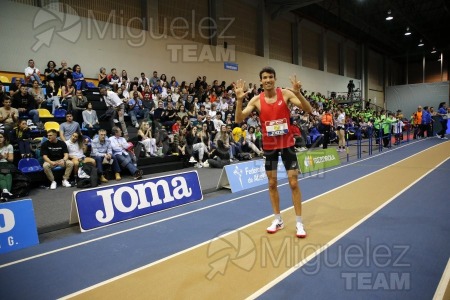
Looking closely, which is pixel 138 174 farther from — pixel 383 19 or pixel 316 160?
pixel 383 19

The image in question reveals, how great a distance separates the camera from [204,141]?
979 centimetres

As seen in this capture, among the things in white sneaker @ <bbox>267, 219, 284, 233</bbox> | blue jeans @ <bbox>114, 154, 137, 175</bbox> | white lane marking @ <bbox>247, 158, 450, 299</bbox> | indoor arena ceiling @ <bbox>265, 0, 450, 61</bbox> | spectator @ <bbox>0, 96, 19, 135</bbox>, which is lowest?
white lane marking @ <bbox>247, 158, 450, 299</bbox>

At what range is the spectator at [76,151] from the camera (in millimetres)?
6703

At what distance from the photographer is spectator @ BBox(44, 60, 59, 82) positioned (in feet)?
30.3

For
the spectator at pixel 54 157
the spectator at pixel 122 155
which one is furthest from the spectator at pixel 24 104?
the spectator at pixel 122 155

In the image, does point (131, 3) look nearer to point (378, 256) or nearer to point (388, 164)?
point (388, 164)

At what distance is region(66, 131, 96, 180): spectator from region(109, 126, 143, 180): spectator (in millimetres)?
667

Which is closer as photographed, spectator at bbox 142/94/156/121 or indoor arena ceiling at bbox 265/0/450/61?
spectator at bbox 142/94/156/121

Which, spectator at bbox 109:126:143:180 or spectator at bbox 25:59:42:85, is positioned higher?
spectator at bbox 25:59:42:85

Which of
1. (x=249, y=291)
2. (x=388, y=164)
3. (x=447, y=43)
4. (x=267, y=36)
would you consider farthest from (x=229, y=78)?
(x=447, y=43)

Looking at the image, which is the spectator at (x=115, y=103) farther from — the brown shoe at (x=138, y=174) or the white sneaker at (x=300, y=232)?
the white sneaker at (x=300, y=232)

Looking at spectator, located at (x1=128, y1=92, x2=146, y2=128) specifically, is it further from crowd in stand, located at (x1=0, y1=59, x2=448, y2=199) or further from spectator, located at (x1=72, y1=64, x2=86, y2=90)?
spectator, located at (x1=72, y1=64, x2=86, y2=90)

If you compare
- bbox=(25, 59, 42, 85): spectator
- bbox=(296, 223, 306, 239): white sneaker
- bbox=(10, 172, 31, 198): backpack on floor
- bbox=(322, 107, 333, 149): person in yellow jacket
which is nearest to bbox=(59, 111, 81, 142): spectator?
bbox=(10, 172, 31, 198): backpack on floor

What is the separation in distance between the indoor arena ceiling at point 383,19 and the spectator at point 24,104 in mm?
15122
